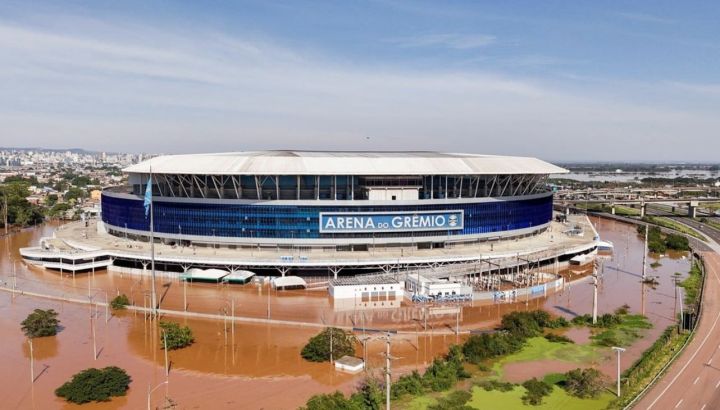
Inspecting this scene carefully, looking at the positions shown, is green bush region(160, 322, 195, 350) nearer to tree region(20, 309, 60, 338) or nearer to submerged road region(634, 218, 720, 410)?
tree region(20, 309, 60, 338)

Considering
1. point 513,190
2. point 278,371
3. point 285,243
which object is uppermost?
point 513,190

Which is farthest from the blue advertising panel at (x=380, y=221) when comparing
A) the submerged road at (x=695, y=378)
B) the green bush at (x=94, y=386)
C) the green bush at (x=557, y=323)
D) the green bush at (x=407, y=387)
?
the green bush at (x=94, y=386)

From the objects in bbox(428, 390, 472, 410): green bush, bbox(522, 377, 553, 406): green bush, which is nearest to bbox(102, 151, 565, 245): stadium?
bbox(522, 377, 553, 406): green bush

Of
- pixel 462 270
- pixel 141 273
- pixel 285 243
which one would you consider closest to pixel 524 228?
pixel 462 270

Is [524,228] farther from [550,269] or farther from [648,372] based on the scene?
[648,372]

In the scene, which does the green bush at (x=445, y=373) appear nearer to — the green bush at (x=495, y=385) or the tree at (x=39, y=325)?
the green bush at (x=495, y=385)

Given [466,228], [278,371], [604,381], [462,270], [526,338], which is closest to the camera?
[604,381]
